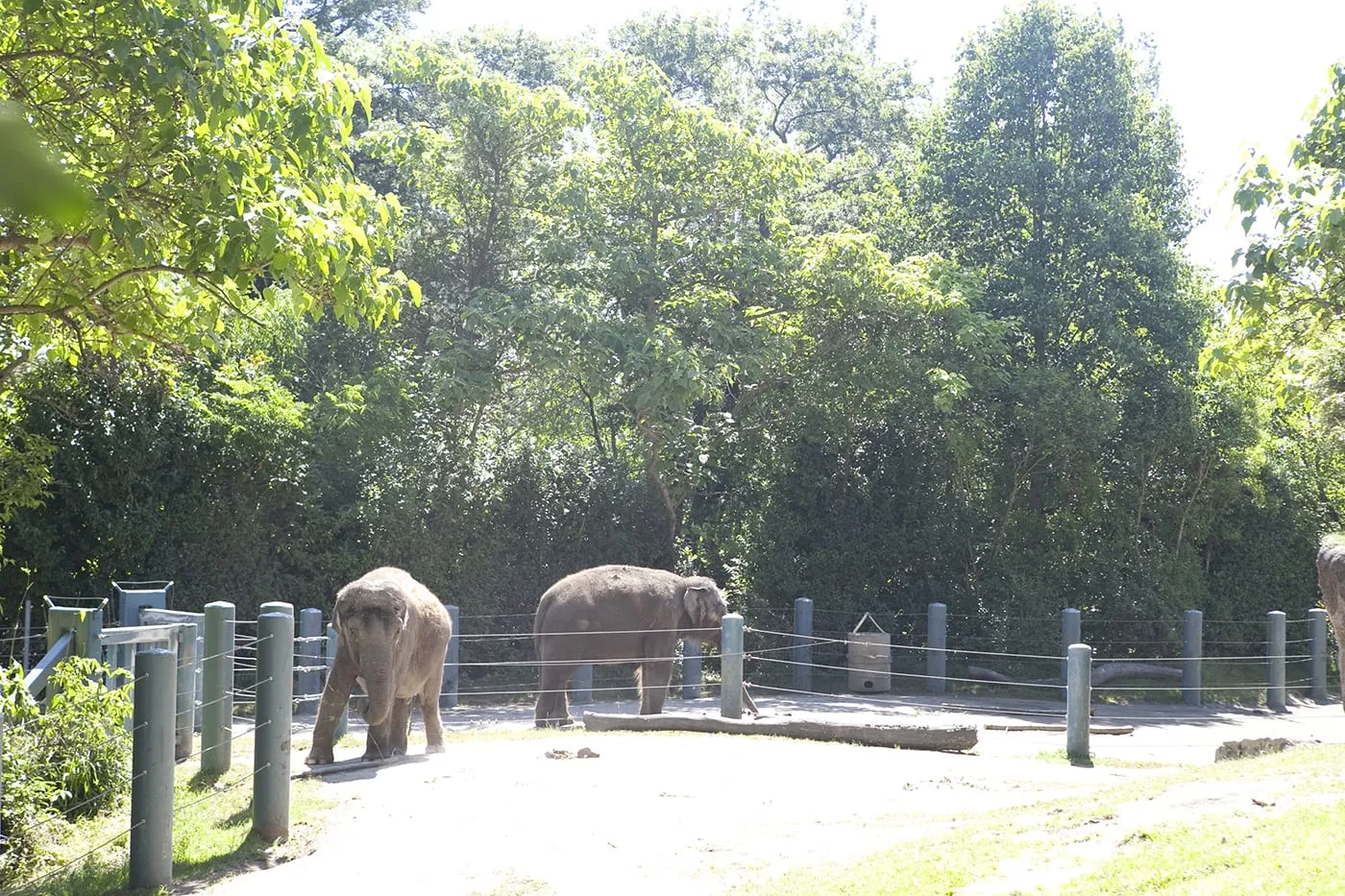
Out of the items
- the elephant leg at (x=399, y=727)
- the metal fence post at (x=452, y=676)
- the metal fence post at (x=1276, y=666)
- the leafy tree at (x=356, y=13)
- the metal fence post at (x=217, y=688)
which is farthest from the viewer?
the leafy tree at (x=356, y=13)

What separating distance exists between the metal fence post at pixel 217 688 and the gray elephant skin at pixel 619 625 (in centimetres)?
491

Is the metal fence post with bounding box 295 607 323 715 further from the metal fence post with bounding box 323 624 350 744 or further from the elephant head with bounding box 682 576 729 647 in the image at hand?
the elephant head with bounding box 682 576 729 647

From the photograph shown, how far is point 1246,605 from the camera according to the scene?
73.6 feet

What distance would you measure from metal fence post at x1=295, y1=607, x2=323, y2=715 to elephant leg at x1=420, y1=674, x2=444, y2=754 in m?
2.18

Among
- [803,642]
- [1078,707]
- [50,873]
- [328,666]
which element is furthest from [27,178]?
[803,642]

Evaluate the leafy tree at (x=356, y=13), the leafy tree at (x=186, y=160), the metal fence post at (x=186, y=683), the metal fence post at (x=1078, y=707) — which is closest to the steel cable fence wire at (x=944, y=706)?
the metal fence post at (x=1078, y=707)

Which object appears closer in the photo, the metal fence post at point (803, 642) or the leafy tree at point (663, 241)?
the metal fence post at point (803, 642)

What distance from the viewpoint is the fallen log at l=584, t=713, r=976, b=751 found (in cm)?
1239

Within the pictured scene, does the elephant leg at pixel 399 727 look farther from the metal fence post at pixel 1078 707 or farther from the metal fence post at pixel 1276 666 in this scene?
the metal fence post at pixel 1276 666

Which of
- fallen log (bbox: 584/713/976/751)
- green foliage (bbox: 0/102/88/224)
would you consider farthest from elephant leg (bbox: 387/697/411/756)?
green foliage (bbox: 0/102/88/224)

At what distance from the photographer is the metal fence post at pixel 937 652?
19.1 metres

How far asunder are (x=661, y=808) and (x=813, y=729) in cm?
408

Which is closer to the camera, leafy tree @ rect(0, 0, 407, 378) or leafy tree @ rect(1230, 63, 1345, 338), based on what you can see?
leafy tree @ rect(0, 0, 407, 378)

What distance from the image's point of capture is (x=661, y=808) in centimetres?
892
